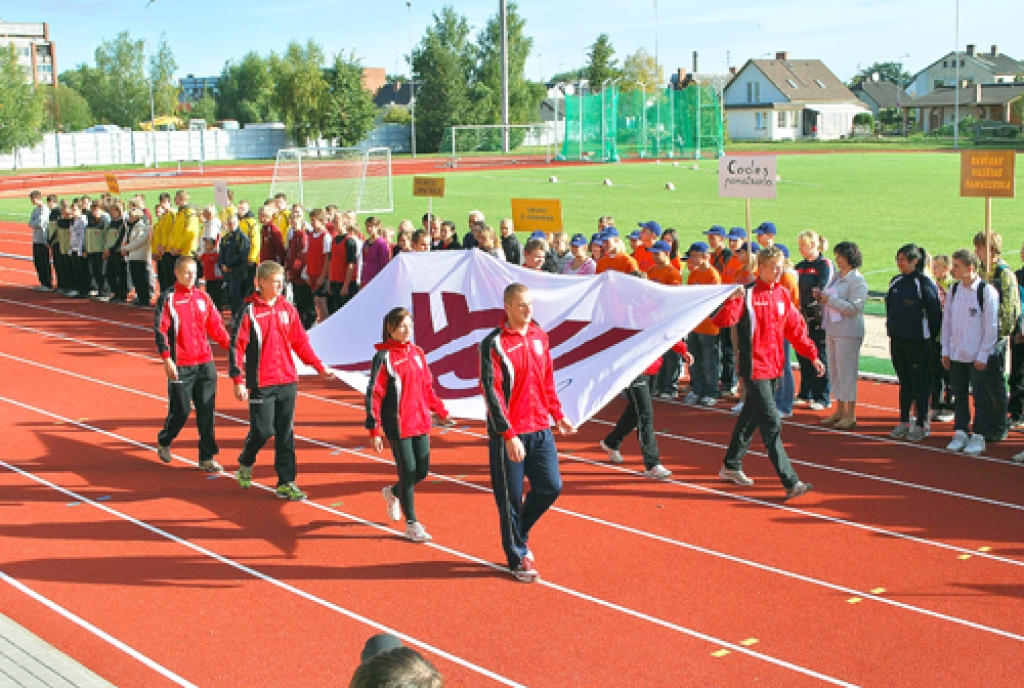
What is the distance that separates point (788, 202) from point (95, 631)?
1292 inches

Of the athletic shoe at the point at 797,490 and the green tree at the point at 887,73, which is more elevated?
the green tree at the point at 887,73

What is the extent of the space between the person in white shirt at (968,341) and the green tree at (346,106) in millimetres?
68566

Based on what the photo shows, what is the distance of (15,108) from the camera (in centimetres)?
5756

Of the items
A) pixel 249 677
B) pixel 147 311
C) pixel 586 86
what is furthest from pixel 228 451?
pixel 586 86

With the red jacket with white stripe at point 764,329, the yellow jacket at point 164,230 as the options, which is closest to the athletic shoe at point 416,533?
the red jacket with white stripe at point 764,329

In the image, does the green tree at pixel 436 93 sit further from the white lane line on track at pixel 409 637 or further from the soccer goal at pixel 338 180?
the white lane line on track at pixel 409 637

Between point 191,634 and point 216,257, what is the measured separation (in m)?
12.4

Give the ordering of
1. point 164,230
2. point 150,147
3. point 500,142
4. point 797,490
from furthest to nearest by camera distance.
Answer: point 150,147 < point 500,142 < point 164,230 < point 797,490

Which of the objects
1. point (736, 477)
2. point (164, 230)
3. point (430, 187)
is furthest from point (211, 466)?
point (164, 230)

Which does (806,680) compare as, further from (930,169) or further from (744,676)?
(930,169)

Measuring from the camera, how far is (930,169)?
52562 millimetres

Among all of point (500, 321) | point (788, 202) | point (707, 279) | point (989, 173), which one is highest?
point (989, 173)

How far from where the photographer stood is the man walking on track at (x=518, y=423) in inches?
304

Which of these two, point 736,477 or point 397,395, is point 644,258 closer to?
point 736,477
